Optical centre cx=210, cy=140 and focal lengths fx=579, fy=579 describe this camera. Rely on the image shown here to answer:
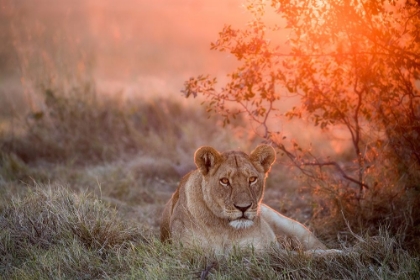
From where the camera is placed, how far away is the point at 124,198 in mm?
8461

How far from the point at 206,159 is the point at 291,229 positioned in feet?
5.08

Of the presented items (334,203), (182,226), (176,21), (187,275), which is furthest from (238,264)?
(176,21)

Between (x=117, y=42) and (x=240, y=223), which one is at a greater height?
(x=117, y=42)

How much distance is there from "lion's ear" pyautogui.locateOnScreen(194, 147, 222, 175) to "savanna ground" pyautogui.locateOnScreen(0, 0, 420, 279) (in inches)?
29.3

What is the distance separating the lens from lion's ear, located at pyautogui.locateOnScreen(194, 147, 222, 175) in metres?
5.16

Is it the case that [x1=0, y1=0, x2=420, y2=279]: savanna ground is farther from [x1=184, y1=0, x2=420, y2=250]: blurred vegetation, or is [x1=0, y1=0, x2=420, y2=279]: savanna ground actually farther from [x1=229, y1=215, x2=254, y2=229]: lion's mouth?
[x1=229, y1=215, x2=254, y2=229]: lion's mouth

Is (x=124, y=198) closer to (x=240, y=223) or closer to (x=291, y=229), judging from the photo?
(x=291, y=229)

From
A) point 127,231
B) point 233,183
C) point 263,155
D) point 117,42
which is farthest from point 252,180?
point 117,42

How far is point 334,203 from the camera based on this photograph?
6.92 m

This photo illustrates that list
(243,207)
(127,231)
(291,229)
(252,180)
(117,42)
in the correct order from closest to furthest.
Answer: (243,207) < (252,180) < (127,231) < (291,229) < (117,42)

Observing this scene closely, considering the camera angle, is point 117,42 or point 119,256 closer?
point 119,256

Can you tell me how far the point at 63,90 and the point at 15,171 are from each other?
2.66 meters

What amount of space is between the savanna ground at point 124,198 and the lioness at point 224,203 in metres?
0.22

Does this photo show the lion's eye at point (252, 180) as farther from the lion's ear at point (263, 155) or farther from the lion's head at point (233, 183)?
the lion's ear at point (263, 155)
